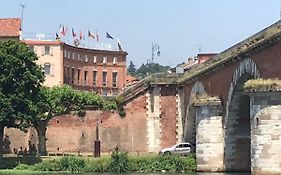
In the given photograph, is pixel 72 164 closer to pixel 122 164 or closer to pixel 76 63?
pixel 122 164

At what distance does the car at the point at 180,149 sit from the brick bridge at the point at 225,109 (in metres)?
3.83

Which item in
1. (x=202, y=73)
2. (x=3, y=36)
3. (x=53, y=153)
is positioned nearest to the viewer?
(x=202, y=73)

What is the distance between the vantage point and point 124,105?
83125mm

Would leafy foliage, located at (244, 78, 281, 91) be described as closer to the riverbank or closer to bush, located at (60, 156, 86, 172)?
the riverbank

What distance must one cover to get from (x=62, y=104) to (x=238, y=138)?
22.9m

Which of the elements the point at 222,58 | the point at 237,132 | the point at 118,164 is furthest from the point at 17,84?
the point at 237,132

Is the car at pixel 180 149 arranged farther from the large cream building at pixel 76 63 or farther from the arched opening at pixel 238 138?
the large cream building at pixel 76 63

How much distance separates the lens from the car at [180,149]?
73.9m

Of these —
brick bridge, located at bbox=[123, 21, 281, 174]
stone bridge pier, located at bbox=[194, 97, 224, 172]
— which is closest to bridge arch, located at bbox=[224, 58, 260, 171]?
brick bridge, located at bbox=[123, 21, 281, 174]

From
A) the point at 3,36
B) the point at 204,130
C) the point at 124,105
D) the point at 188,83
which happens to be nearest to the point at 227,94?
the point at 204,130

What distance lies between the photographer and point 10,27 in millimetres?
105250

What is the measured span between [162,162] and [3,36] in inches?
1683

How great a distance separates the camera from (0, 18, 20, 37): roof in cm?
10416

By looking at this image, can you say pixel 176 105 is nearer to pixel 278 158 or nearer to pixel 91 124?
pixel 91 124
